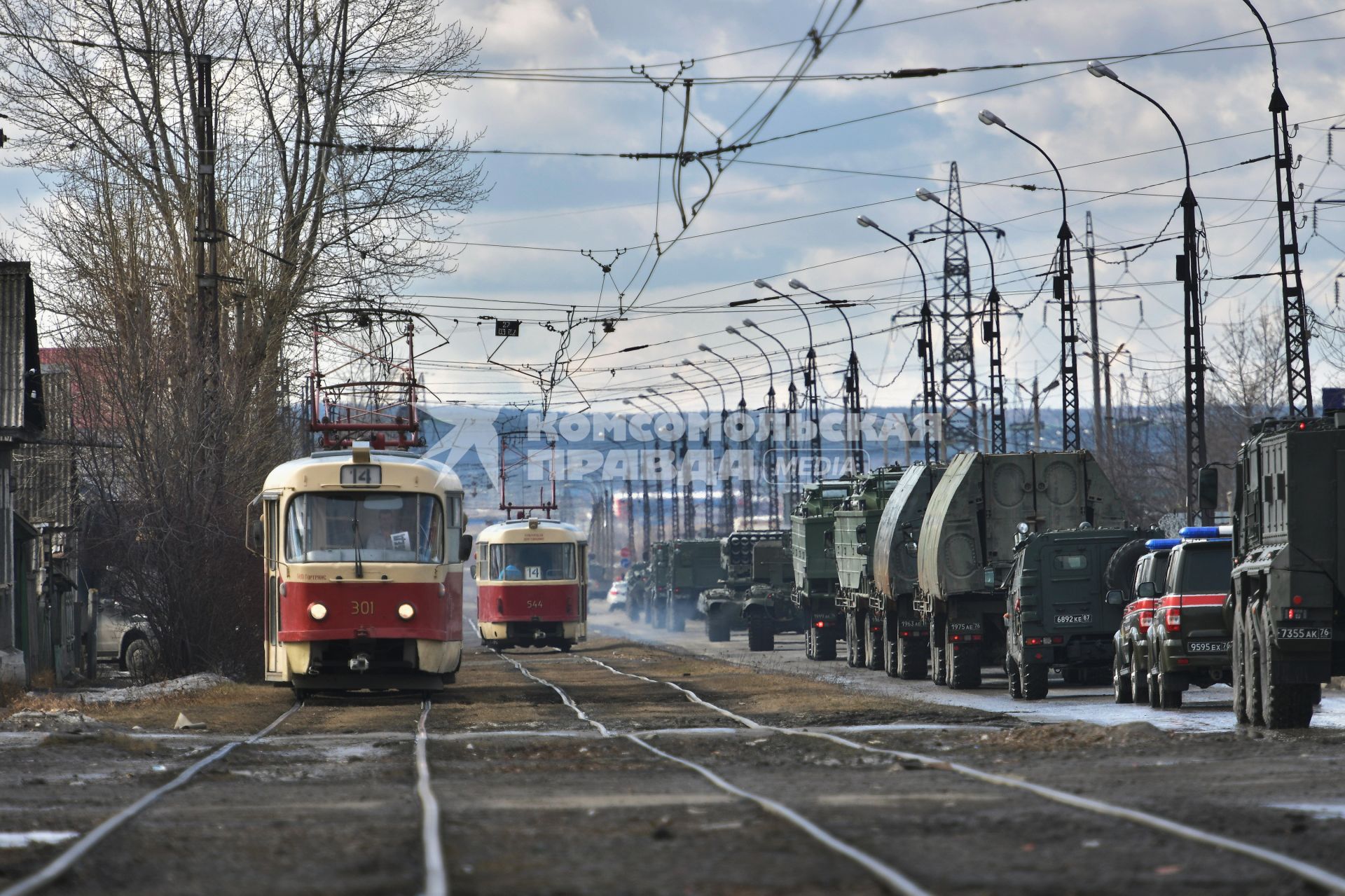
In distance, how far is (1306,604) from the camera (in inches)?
640

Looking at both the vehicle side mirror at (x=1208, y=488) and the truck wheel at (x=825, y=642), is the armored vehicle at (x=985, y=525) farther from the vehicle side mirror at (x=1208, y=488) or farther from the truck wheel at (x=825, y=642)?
the truck wheel at (x=825, y=642)

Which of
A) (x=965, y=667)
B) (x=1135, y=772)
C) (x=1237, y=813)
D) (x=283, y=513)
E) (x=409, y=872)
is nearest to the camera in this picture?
(x=409, y=872)

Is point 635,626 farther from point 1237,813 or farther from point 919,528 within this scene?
point 1237,813

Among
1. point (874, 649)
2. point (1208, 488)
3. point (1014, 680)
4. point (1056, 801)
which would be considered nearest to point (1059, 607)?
point (1014, 680)

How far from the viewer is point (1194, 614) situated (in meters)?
20.5

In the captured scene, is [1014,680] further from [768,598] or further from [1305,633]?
[768,598]

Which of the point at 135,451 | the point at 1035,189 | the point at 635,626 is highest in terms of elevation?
the point at 1035,189

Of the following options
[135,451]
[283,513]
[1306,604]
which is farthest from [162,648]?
[1306,604]

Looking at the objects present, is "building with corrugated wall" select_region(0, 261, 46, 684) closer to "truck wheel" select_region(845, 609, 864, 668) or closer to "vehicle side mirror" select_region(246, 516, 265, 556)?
"vehicle side mirror" select_region(246, 516, 265, 556)

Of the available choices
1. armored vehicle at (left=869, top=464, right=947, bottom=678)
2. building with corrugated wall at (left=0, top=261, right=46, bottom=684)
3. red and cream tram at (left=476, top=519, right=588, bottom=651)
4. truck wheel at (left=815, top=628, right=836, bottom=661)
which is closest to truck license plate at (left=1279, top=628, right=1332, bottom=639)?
armored vehicle at (left=869, top=464, right=947, bottom=678)

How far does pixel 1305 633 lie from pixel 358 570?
11209 mm

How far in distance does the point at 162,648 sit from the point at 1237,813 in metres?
24.7

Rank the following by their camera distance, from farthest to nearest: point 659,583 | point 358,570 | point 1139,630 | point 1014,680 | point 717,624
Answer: point 659,583 → point 717,624 → point 1014,680 → point 358,570 → point 1139,630

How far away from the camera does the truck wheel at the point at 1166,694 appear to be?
20828mm
